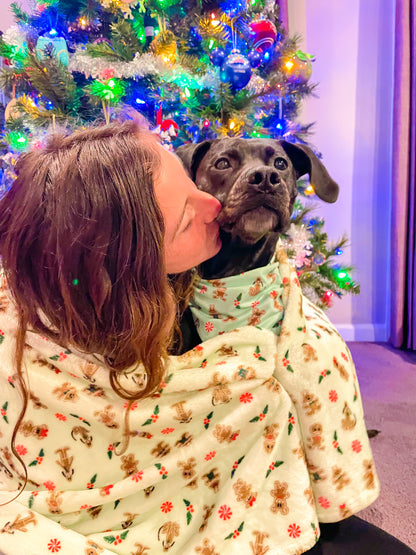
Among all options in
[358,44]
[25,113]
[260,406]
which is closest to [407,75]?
[358,44]

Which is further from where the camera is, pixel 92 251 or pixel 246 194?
pixel 246 194

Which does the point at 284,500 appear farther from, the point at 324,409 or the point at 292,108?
the point at 292,108

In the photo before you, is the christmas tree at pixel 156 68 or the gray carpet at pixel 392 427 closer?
the gray carpet at pixel 392 427

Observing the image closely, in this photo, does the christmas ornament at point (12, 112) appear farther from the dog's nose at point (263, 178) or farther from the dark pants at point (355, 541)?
the dark pants at point (355, 541)

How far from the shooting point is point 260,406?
2.29ft

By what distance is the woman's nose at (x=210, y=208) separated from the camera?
0.83 metres

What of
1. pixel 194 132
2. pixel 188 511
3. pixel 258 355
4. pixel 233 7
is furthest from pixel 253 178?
pixel 233 7

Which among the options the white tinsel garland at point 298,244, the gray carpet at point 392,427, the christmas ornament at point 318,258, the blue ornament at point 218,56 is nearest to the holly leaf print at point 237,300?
the gray carpet at point 392,427

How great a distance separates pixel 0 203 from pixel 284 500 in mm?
656

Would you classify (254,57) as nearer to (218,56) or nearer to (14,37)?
(218,56)

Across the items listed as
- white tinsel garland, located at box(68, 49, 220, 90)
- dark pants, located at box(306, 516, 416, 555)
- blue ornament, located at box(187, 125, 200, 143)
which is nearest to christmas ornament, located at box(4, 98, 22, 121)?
white tinsel garland, located at box(68, 49, 220, 90)

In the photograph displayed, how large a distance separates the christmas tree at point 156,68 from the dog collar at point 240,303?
0.98m

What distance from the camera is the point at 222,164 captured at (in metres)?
1.01

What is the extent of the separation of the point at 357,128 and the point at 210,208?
7.44ft
